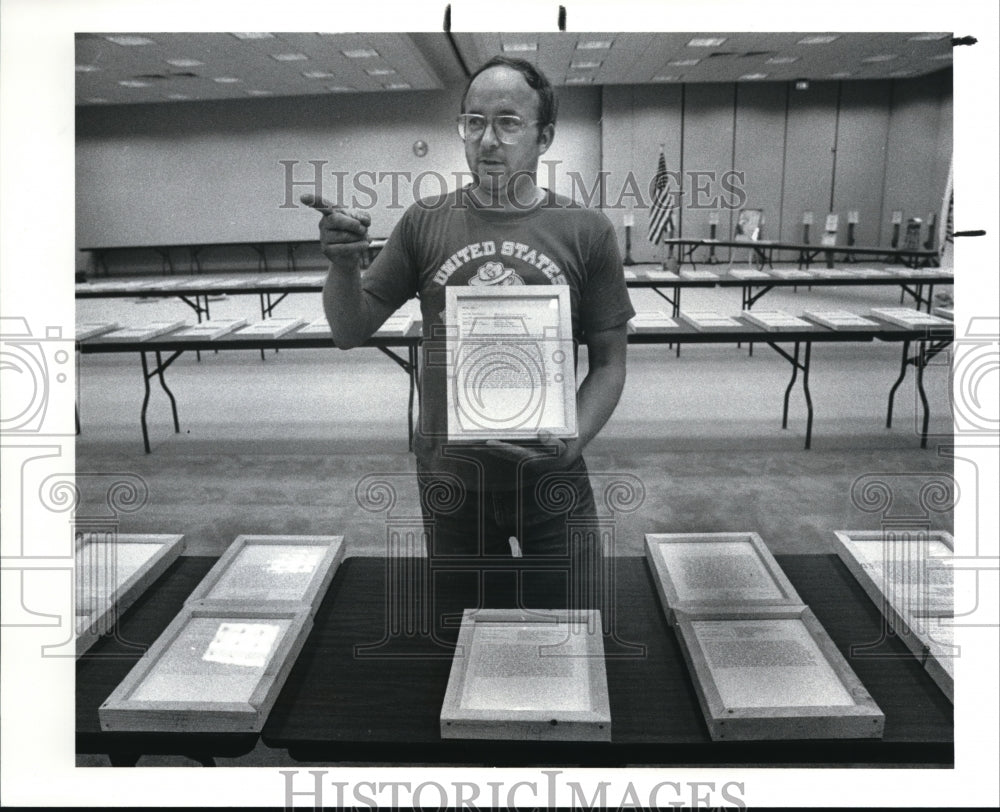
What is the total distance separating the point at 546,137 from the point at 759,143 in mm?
315

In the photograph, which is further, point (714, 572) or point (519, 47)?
point (714, 572)

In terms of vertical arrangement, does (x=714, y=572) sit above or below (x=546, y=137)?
below

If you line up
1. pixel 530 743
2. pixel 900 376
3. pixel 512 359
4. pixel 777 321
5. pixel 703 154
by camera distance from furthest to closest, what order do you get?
pixel 777 321
pixel 900 376
pixel 703 154
pixel 512 359
pixel 530 743

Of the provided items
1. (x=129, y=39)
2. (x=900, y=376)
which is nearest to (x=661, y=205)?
(x=129, y=39)

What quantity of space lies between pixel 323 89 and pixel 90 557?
2.50ft

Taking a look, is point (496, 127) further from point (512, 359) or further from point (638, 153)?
point (512, 359)

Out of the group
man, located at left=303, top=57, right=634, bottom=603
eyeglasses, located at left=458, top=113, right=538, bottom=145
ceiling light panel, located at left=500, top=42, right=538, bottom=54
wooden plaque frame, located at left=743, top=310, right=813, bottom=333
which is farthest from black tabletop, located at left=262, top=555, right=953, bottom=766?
wooden plaque frame, located at left=743, top=310, right=813, bottom=333

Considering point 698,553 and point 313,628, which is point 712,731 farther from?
point 313,628

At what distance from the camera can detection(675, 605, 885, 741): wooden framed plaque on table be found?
2.74ft

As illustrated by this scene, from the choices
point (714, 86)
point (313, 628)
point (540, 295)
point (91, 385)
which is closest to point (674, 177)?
point (714, 86)

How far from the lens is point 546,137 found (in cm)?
98

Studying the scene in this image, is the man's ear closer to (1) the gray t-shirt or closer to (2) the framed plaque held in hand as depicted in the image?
(1) the gray t-shirt

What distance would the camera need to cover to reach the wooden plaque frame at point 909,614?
933 millimetres
